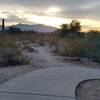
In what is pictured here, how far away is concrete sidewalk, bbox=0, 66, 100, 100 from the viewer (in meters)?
10.3

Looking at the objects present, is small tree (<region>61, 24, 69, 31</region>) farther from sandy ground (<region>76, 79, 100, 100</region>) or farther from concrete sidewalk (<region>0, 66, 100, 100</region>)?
sandy ground (<region>76, 79, 100, 100</region>)

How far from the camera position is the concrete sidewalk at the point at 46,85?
33.8ft

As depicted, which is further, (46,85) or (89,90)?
(46,85)

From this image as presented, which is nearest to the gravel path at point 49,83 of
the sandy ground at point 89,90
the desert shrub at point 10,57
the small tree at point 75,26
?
the sandy ground at point 89,90

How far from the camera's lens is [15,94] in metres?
10.5

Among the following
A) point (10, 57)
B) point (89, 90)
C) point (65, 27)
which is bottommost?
point (89, 90)

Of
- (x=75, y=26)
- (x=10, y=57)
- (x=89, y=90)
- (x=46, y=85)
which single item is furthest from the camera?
(x=75, y=26)

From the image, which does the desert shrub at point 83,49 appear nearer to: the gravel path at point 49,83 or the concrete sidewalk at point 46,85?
the gravel path at point 49,83

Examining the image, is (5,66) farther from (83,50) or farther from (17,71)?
(83,50)

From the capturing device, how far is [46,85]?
38.5ft

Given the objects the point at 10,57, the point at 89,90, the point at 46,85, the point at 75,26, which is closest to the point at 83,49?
the point at 10,57

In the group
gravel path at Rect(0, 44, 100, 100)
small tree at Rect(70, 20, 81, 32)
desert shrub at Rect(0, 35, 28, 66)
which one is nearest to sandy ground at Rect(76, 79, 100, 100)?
gravel path at Rect(0, 44, 100, 100)

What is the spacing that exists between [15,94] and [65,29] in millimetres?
34810

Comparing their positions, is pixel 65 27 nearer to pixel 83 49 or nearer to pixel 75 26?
pixel 75 26
